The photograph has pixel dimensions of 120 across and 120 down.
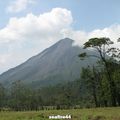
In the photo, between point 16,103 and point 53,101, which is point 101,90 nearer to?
point 16,103

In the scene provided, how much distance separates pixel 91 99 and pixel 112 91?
46403 millimetres

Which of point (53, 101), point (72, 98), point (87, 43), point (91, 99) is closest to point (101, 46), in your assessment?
point (87, 43)

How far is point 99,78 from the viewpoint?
83.3 metres

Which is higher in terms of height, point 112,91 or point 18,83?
point 18,83

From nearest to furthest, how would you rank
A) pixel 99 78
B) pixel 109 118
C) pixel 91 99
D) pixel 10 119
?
1. pixel 109 118
2. pixel 10 119
3. pixel 99 78
4. pixel 91 99

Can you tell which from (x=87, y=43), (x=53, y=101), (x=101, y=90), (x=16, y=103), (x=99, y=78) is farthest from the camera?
(x=53, y=101)

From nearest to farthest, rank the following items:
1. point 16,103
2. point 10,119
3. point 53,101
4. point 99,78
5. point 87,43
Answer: point 10,119 → point 87,43 → point 99,78 → point 16,103 → point 53,101

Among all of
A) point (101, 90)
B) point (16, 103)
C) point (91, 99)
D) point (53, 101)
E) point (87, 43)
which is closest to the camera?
point (87, 43)

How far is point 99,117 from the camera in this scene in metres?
35.5

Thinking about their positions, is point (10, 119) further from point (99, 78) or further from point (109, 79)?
point (99, 78)

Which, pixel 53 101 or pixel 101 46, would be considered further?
pixel 53 101

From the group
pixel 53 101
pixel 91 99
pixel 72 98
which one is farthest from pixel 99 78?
pixel 53 101

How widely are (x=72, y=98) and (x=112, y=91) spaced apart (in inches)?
2274

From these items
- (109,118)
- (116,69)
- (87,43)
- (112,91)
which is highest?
(87,43)
